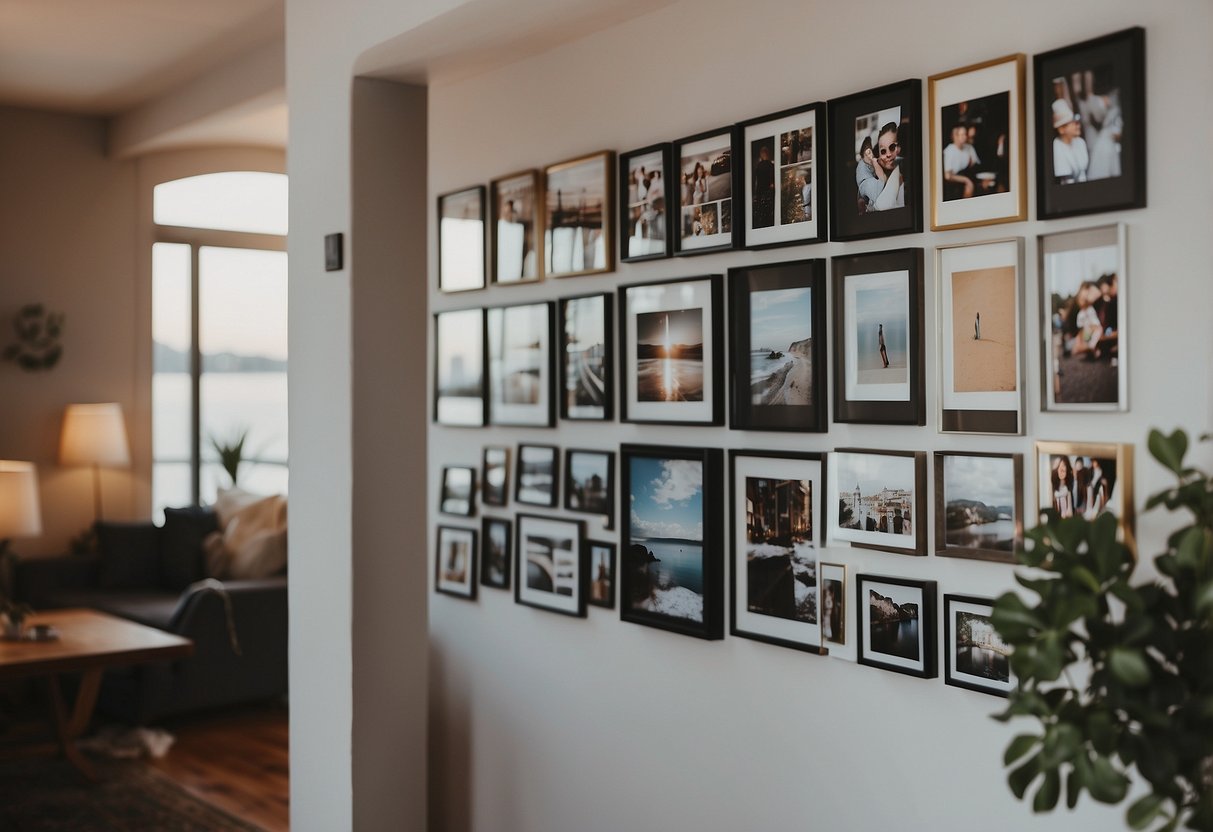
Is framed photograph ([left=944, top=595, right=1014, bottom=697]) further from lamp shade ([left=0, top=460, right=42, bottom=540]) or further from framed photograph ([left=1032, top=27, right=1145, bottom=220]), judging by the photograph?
lamp shade ([left=0, top=460, right=42, bottom=540])

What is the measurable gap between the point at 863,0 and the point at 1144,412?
1.09m

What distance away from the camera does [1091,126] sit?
201 centimetres

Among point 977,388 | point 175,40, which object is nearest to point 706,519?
point 977,388

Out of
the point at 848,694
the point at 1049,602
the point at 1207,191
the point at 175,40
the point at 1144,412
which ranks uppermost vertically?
the point at 175,40

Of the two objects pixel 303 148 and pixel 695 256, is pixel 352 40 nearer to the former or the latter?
pixel 303 148

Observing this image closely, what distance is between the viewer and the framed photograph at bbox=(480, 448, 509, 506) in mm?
3572

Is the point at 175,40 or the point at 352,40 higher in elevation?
the point at 175,40

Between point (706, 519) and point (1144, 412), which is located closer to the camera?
point (1144, 412)

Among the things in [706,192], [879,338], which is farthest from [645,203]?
[879,338]

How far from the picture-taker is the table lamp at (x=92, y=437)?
6191mm

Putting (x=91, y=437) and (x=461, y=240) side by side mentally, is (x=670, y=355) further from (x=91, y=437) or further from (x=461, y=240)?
(x=91, y=437)

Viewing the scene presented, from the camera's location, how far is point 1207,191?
6.11ft

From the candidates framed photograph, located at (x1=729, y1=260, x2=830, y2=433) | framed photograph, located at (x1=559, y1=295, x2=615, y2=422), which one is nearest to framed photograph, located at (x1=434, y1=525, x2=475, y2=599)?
framed photograph, located at (x1=559, y1=295, x2=615, y2=422)

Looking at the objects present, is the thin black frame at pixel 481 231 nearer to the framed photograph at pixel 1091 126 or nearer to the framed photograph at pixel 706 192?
the framed photograph at pixel 706 192
